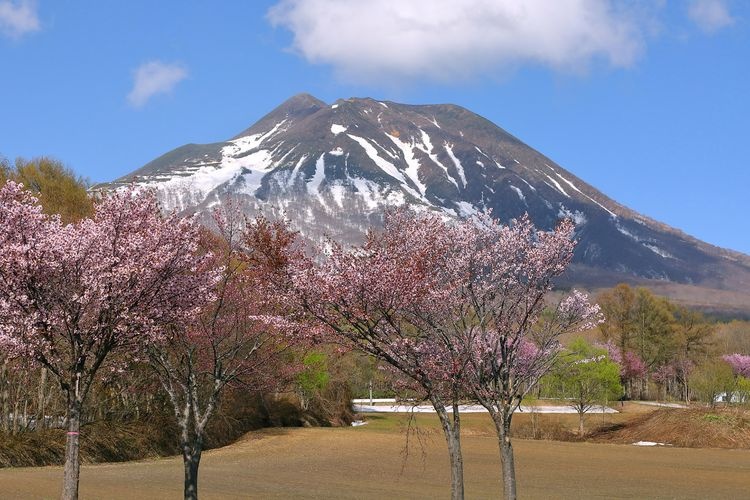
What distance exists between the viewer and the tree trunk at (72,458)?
17188mm

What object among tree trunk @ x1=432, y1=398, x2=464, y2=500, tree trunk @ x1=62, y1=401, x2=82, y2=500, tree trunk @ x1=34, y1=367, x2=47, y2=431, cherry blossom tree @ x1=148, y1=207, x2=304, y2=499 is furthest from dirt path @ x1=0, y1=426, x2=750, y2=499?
tree trunk @ x1=432, y1=398, x2=464, y2=500

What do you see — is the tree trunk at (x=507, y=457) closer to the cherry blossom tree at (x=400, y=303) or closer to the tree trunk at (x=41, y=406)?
the cherry blossom tree at (x=400, y=303)

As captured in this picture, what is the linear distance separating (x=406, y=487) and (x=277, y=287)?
17533 mm

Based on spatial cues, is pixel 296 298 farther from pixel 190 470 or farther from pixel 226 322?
pixel 226 322

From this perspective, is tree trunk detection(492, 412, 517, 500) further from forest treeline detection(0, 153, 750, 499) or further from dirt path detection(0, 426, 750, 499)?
dirt path detection(0, 426, 750, 499)

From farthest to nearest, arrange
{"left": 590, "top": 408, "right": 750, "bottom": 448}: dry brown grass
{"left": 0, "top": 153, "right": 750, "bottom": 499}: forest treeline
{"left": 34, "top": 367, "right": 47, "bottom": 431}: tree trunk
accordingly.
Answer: {"left": 590, "top": 408, "right": 750, "bottom": 448}: dry brown grass < {"left": 34, "top": 367, "right": 47, "bottom": 431}: tree trunk < {"left": 0, "top": 153, "right": 750, "bottom": 499}: forest treeline

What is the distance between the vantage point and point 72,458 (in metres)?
17.3

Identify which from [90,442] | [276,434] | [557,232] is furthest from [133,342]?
[276,434]

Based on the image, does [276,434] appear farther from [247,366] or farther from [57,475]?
[247,366]

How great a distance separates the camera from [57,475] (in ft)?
102

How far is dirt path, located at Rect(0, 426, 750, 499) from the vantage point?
29.8 meters

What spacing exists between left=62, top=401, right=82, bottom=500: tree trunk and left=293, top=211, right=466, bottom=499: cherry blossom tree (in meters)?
5.38

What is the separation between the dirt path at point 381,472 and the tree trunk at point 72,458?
7541 millimetres

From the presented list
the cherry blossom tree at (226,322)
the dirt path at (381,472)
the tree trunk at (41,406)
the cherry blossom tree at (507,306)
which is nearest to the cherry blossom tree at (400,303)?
the cherry blossom tree at (507,306)
